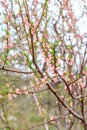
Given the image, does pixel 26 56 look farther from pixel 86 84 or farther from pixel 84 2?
pixel 84 2

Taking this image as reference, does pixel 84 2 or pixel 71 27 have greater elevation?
pixel 84 2

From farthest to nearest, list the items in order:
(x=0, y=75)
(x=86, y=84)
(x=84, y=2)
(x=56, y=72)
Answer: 1. (x=0, y=75)
2. (x=84, y=2)
3. (x=86, y=84)
4. (x=56, y=72)

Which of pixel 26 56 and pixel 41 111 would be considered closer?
pixel 26 56

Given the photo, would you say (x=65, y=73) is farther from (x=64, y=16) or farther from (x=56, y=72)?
(x=64, y=16)

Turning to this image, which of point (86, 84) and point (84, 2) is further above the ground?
point (84, 2)

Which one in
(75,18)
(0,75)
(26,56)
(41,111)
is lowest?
(41,111)

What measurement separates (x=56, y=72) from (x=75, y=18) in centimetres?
176

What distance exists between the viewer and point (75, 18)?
182 inches

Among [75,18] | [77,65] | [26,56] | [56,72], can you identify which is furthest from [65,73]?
[75,18]

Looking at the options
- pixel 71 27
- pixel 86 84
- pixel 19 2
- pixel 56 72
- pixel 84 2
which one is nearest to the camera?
pixel 19 2

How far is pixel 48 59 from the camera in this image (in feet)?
10.2

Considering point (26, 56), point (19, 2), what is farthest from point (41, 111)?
point (19, 2)

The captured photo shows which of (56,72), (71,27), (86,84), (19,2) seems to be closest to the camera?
(19,2)

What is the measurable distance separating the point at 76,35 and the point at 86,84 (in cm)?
125
